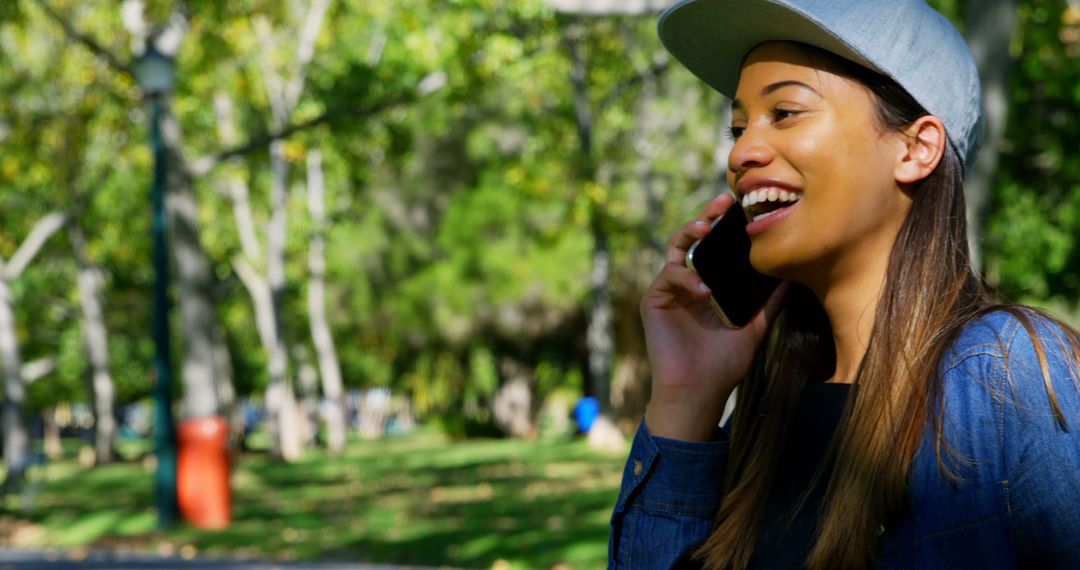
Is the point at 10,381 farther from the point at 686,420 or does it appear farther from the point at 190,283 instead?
the point at 686,420

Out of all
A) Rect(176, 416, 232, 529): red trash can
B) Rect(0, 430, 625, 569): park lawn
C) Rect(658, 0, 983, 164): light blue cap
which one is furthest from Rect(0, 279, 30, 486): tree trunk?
Rect(658, 0, 983, 164): light blue cap

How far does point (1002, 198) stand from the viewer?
22.7m

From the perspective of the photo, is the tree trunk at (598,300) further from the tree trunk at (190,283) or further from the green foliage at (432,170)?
the tree trunk at (190,283)

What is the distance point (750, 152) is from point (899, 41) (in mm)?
271

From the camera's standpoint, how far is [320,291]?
39.3 m

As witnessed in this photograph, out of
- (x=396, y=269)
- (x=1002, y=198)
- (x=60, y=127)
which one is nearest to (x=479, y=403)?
(x=396, y=269)

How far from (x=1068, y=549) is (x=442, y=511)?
48.5 ft

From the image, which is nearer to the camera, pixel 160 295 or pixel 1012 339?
pixel 1012 339

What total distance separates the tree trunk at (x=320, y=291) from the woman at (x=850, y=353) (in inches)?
1263

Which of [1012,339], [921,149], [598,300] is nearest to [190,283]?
[598,300]

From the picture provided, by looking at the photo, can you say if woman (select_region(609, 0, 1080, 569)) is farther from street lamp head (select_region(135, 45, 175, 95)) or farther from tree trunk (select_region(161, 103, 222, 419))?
tree trunk (select_region(161, 103, 222, 419))

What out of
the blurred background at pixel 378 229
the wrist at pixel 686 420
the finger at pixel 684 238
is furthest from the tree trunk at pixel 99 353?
the wrist at pixel 686 420

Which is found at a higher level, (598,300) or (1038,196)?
(1038,196)

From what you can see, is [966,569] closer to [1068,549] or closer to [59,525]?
[1068,549]
